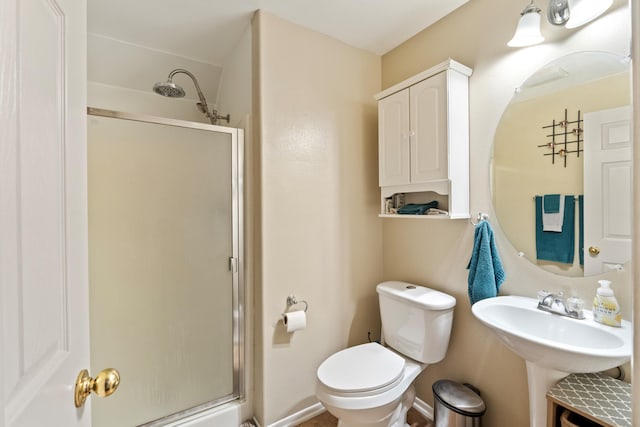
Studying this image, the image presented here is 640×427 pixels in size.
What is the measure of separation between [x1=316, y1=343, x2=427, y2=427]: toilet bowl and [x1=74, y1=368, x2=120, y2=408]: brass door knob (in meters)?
0.99

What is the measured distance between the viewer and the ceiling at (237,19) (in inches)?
62.3

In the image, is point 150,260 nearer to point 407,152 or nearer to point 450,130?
point 407,152

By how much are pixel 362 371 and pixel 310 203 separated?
0.97 m

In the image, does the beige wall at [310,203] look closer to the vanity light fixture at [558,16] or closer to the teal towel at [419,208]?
the teal towel at [419,208]

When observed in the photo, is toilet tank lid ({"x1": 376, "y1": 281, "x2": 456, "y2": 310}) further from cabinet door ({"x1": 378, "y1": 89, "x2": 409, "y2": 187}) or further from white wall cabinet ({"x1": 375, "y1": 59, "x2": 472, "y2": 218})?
cabinet door ({"x1": 378, "y1": 89, "x2": 409, "y2": 187})

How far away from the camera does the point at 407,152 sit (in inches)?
66.4

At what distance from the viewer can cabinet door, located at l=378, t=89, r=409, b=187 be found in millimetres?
1690

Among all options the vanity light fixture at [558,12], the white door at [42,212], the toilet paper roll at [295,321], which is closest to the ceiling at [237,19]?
the vanity light fixture at [558,12]

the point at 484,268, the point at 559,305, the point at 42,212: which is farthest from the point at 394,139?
the point at 42,212

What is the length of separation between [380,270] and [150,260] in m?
1.50

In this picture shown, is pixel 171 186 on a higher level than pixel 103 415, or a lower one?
higher

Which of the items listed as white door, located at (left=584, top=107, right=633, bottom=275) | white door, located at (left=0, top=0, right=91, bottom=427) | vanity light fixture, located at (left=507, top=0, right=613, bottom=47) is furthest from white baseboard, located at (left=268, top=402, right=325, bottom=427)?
vanity light fixture, located at (left=507, top=0, right=613, bottom=47)

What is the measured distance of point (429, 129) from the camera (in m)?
1.55

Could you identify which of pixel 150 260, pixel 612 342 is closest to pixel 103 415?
Result: pixel 150 260
